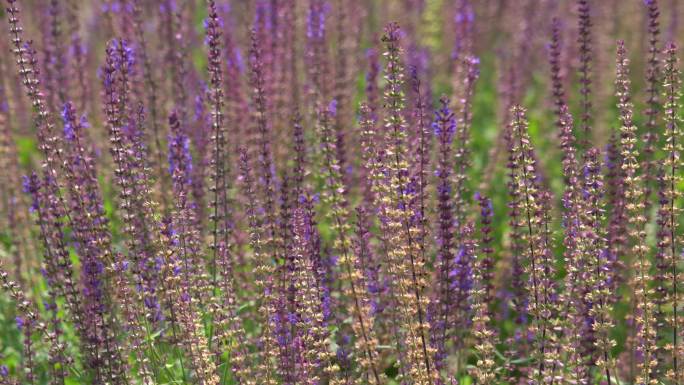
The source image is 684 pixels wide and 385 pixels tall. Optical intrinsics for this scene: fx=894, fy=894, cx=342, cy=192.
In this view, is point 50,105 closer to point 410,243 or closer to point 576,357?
point 410,243

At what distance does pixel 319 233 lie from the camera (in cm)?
541

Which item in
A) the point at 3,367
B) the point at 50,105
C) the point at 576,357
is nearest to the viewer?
the point at 576,357

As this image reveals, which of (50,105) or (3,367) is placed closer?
(3,367)

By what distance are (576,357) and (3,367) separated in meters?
3.45

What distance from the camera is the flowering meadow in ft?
14.4

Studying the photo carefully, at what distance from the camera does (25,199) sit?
8023 mm

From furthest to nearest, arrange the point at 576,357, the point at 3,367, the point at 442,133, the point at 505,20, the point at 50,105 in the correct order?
the point at 505,20 < the point at 50,105 < the point at 3,367 < the point at 442,133 < the point at 576,357

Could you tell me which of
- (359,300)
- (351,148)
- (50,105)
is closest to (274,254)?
(359,300)

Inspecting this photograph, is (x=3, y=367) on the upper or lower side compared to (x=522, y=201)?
lower

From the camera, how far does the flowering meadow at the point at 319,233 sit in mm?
4383

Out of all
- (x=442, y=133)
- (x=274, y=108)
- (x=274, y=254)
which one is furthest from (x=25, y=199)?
(x=442, y=133)

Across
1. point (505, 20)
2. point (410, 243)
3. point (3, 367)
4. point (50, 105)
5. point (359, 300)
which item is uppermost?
point (505, 20)

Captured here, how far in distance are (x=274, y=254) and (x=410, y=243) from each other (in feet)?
3.91

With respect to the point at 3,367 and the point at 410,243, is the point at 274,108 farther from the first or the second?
the point at 410,243
